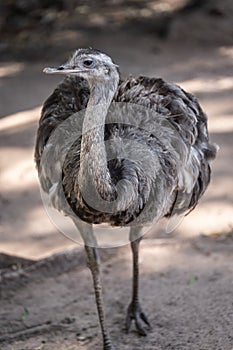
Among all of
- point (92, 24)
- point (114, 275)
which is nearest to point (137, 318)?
point (114, 275)

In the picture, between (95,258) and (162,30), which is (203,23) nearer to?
(162,30)

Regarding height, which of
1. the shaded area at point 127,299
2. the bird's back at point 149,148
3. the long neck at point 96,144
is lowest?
the shaded area at point 127,299

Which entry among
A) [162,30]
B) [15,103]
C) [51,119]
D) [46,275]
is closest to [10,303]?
[46,275]

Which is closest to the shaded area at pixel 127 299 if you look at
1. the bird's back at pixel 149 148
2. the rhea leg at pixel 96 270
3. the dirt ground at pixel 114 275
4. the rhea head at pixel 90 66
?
the dirt ground at pixel 114 275

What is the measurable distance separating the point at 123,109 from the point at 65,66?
0.73m

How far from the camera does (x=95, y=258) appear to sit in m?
4.23

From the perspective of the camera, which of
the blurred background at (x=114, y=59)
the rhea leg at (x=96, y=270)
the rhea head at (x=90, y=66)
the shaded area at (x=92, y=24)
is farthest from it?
the shaded area at (x=92, y=24)

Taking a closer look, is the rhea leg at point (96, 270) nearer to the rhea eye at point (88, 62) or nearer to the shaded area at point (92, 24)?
the rhea eye at point (88, 62)

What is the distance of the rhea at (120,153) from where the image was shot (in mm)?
3420

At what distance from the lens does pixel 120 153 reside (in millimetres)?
3752

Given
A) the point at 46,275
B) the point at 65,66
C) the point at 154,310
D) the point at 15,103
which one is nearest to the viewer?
the point at 65,66

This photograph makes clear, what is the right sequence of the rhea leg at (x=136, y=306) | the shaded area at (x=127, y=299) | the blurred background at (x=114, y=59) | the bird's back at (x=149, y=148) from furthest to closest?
the blurred background at (x=114, y=59) < the rhea leg at (x=136, y=306) < the shaded area at (x=127, y=299) < the bird's back at (x=149, y=148)

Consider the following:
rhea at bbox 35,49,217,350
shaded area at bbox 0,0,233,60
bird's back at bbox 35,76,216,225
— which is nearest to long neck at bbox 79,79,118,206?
rhea at bbox 35,49,217,350

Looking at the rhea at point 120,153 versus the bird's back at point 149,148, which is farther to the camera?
the bird's back at point 149,148
